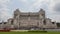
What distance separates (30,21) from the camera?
101 m

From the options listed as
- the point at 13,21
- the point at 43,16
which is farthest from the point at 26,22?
the point at 43,16

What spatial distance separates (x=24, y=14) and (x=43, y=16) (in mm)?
13288

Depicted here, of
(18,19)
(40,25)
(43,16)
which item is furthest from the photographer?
(43,16)

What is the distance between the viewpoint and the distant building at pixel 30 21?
317 ft

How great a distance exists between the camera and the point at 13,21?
4038 inches

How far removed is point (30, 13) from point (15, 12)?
10545mm

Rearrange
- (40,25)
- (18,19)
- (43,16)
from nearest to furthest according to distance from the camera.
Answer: (40,25), (18,19), (43,16)

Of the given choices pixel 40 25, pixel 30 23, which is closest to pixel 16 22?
pixel 30 23

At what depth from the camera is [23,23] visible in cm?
9981

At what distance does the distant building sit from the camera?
96588 millimetres

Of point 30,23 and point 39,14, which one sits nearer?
point 30,23

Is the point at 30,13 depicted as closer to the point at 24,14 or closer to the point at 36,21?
the point at 24,14

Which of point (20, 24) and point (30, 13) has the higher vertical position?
point (30, 13)

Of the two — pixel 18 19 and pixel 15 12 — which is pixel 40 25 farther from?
pixel 15 12
